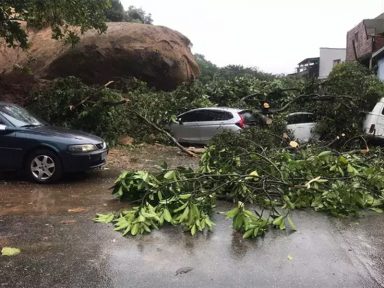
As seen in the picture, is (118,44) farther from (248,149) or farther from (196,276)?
(196,276)

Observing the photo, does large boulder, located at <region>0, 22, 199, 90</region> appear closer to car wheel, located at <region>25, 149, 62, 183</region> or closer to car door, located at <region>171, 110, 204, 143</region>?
car door, located at <region>171, 110, 204, 143</region>

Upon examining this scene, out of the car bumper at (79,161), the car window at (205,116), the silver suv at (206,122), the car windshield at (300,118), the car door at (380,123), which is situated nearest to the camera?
the car bumper at (79,161)

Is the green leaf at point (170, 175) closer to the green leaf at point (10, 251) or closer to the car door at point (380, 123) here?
the green leaf at point (10, 251)

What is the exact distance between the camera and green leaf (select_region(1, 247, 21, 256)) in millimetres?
5284

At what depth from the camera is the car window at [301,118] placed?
1524 cm

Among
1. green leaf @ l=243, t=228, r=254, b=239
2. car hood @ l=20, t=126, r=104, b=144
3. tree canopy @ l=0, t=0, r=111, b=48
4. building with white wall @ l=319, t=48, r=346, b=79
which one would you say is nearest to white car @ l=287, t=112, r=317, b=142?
tree canopy @ l=0, t=0, r=111, b=48

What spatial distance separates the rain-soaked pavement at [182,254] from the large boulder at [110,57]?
1328 cm

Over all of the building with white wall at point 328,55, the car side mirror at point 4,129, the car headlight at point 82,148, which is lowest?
the car headlight at point 82,148

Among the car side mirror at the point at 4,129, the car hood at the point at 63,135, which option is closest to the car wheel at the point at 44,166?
the car hood at the point at 63,135

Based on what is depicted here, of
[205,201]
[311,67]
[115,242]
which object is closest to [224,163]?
[205,201]

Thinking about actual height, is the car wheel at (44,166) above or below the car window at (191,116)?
below

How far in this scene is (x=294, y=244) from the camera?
5824 millimetres

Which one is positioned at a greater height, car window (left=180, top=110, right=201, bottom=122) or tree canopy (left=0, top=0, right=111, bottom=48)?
tree canopy (left=0, top=0, right=111, bottom=48)

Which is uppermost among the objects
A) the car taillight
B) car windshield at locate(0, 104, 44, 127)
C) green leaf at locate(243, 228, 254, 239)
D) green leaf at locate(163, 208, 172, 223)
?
car windshield at locate(0, 104, 44, 127)
